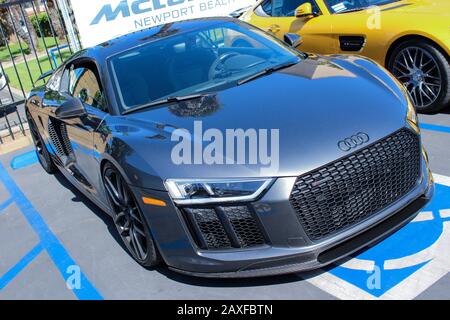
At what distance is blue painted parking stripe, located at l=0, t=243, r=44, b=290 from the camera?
3455mm

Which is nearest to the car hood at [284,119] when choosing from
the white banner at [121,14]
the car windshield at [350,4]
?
the car windshield at [350,4]

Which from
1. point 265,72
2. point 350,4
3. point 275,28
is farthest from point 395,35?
point 265,72

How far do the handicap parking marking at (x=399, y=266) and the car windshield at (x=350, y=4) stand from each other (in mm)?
3119

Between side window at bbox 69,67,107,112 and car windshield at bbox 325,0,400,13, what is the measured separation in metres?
3.16

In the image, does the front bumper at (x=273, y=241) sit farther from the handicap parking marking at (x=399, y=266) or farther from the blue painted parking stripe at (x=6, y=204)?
the blue painted parking stripe at (x=6, y=204)

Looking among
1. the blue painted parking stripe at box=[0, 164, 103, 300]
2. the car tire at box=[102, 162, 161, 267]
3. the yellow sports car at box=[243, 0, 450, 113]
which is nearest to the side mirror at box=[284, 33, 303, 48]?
the yellow sports car at box=[243, 0, 450, 113]

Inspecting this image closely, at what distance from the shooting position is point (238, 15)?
769cm

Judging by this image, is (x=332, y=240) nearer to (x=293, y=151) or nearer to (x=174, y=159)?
(x=293, y=151)

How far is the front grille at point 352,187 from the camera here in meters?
2.36

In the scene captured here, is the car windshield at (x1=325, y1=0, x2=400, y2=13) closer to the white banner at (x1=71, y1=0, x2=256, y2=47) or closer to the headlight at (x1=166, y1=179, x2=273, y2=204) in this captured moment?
the headlight at (x1=166, y1=179, x2=273, y2=204)

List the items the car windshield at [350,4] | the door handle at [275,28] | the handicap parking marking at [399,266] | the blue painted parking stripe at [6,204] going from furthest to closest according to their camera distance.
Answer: the door handle at [275,28] → the car windshield at [350,4] → the blue painted parking stripe at [6,204] → the handicap parking marking at [399,266]

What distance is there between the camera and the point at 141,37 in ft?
13.1

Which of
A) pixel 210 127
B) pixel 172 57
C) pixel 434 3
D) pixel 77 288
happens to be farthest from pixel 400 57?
pixel 77 288
